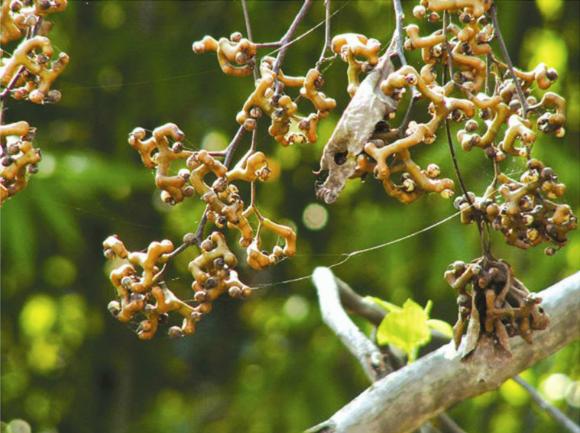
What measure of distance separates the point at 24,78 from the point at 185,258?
210cm

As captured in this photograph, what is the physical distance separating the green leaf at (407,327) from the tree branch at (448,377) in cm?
27

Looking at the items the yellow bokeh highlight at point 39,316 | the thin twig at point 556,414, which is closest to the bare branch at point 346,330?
the thin twig at point 556,414

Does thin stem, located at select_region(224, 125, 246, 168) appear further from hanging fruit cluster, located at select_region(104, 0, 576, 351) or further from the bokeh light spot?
the bokeh light spot

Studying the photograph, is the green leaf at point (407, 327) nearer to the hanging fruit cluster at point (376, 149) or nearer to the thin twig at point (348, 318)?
the thin twig at point (348, 318)

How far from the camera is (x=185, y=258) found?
295 centimetres

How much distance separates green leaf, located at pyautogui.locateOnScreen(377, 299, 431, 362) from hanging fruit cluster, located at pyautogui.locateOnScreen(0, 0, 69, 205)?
52 cm

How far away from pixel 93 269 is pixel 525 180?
2.58 meters

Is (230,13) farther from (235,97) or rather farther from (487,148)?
(487,148)

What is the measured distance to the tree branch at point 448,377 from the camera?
914mm

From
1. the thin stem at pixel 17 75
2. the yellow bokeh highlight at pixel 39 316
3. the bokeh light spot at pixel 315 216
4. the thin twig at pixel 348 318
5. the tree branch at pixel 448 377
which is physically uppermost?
the thin stem at pixel 17 75

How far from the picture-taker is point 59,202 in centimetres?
268

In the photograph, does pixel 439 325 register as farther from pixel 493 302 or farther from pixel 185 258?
pixel 185 258

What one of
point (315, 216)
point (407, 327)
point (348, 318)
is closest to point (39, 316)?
point (315, 216)

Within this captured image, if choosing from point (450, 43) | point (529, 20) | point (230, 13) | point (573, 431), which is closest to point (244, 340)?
point (230, 13)
